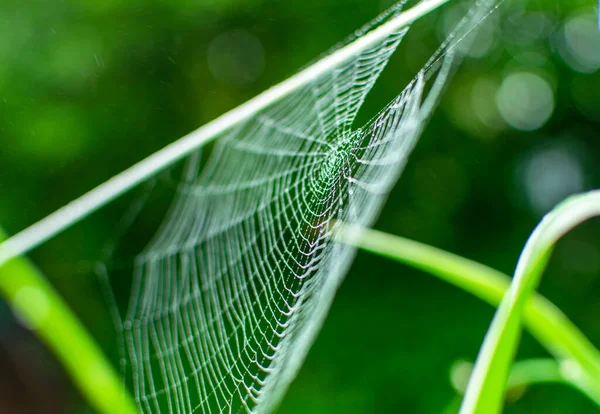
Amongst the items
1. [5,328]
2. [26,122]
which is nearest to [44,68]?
[26,122]

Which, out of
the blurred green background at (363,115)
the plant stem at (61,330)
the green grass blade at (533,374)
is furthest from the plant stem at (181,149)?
the blurred green background at (363,115)

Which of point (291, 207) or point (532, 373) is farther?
point (291, 207)

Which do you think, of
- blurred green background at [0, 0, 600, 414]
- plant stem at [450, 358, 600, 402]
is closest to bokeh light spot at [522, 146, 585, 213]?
blurred green background at [0, 0, 600, 414]

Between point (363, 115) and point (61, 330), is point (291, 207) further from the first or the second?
point (363, 115)

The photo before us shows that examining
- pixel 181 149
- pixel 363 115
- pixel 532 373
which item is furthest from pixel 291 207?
pixel 363 115

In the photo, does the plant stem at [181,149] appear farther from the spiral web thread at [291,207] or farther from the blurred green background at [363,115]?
the blurred green background at [363,115]
